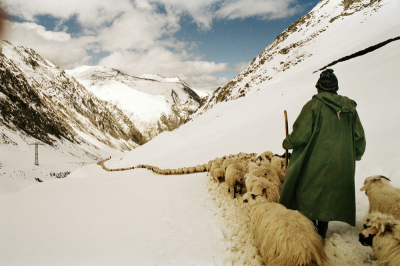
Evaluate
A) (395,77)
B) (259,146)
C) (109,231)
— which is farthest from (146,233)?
(395,77)

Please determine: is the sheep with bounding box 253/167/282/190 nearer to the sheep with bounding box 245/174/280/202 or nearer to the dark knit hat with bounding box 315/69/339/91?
the sheep with bounding box 245/174/280/202

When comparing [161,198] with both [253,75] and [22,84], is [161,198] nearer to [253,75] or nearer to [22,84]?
[253,75]

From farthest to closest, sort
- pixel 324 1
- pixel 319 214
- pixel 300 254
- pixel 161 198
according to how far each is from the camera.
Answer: pixel 324 1, pixel 161 198, pixel 319 214, pixel 300 254

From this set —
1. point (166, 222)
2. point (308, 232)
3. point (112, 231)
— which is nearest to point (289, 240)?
point (308, 232)

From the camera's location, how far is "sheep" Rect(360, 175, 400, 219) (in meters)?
2.62

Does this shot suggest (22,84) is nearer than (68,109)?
Yes

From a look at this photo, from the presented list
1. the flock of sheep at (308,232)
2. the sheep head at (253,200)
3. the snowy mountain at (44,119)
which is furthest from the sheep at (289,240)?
the snowy mountain at (44,119)

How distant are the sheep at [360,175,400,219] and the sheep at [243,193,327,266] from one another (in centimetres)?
120

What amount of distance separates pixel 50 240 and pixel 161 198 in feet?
10.7

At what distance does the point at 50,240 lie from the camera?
161 inches

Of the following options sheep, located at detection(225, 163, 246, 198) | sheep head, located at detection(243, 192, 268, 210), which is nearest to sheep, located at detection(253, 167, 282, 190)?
sheep, located at detection(225, 163, 246, 198)

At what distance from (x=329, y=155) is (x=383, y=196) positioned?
111 cm

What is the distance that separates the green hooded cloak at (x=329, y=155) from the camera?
8.43 feet

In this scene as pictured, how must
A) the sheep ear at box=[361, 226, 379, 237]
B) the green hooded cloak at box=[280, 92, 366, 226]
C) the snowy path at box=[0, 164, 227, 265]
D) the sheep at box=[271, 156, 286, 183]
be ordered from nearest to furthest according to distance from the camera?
the sheep ear at box=[361, 226, 379, 237] → the green hooded cloak at box=[280, 92, 366, 226] → the snowy path at box=[0, 164, 227, 265] → the sheep at box=[271, 156, 286, 183]
